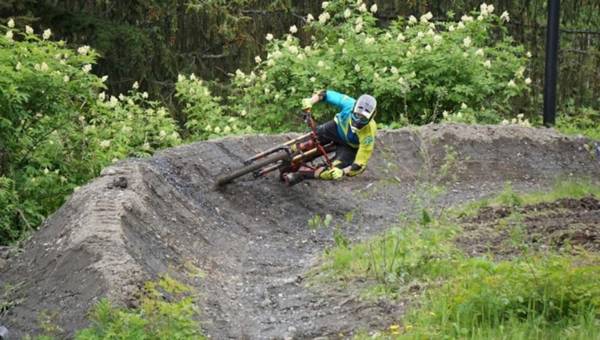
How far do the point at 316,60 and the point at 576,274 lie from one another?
38.0 ft

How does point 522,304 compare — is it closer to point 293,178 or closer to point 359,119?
point 359,119

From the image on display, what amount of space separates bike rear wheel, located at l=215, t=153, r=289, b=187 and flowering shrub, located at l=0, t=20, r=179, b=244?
1.86 metres

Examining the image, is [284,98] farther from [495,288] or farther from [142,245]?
[495,288]

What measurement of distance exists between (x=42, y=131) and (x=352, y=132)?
3.91 m

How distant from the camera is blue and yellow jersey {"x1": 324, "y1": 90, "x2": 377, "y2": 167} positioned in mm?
12453

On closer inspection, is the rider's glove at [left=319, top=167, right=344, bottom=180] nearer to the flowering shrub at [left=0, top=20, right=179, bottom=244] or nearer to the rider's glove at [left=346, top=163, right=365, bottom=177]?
the rider's glove at [left=346, top=163, right=365, bottom=177]

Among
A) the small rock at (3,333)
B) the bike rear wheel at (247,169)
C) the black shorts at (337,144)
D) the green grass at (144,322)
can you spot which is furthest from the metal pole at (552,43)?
the small rock at (3,333)

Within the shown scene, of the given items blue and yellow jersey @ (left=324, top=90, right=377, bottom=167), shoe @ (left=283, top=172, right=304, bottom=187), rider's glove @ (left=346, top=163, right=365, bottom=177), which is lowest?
shoe @ (left=283, top=172, right=304, bottom=187)

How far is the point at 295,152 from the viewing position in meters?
12.9

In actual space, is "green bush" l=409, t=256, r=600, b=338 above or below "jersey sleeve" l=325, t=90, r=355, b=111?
above

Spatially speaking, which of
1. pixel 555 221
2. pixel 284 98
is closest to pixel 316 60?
pixel 284 98

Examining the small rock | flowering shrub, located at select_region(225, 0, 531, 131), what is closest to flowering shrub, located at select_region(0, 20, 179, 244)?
the small rock

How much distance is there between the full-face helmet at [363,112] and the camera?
1216 centimetres

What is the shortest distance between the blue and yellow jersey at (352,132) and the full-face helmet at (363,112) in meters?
0.16
